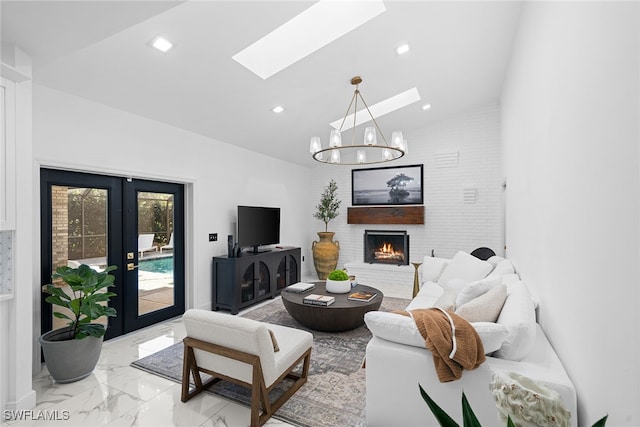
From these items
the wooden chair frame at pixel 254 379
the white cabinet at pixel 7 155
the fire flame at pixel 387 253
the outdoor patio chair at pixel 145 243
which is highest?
the white cabinet at pixel 7 155

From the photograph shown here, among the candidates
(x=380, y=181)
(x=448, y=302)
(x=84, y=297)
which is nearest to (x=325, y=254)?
(x=380, y=181)

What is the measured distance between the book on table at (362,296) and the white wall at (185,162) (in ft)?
6.94

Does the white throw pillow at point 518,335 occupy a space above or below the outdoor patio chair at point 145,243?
below

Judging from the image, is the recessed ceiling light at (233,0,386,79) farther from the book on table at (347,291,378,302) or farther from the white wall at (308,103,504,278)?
the book on table at (347,291,378,302)

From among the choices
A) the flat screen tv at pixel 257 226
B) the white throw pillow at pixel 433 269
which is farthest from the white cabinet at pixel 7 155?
the white throw pillow at pixel 433 269

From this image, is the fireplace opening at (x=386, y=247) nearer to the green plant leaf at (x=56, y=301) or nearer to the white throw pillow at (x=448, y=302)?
the white throw pillow at (x=448, y=302)

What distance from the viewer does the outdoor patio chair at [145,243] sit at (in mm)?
3674

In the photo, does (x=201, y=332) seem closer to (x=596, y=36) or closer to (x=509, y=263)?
(x=596, y=36)

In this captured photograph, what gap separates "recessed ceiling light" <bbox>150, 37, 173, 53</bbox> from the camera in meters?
2.53

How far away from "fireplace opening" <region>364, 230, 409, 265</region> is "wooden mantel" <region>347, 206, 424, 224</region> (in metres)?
0.27

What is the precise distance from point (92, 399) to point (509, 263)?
4.12m

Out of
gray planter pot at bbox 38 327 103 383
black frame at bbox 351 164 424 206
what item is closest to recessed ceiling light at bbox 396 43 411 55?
black frame at bbox 351 164 424 206

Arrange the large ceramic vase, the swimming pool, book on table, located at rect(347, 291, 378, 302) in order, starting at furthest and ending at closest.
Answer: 1. the large ceramic vase
2. the swimming pool
3. book on table, located at rect(347, 291, 378, 302)

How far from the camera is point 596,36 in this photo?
4.16 ft
